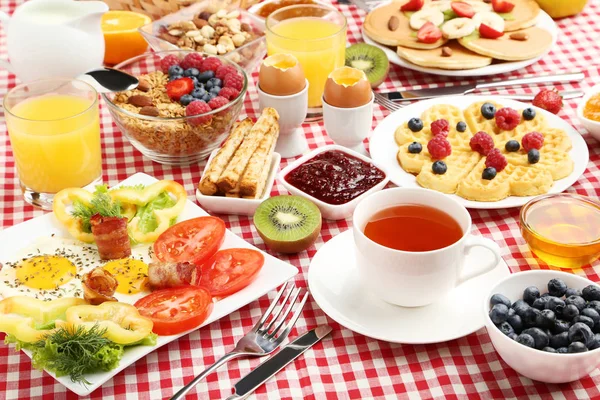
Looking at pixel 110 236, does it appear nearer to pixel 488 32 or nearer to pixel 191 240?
pixel 191 240

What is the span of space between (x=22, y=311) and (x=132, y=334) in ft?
0.92

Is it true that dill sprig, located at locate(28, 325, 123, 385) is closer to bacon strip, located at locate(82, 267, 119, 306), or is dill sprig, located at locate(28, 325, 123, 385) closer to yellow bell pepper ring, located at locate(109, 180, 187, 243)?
bacon strip, located at locate(82, 267, 119, 306)

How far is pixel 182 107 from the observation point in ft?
7.97

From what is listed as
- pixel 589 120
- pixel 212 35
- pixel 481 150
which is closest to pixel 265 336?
pixel 481 150

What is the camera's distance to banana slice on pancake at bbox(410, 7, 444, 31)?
3.03 metres

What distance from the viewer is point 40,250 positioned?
2.00 m

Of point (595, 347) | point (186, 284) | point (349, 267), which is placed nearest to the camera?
point (595, 347)

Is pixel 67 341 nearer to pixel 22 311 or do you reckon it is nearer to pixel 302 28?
pixel 22 311

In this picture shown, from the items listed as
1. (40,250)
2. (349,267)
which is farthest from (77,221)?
(349,267)

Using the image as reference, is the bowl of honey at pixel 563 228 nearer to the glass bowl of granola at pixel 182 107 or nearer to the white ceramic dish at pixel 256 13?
the glass bowl of granola at pixel 182 107

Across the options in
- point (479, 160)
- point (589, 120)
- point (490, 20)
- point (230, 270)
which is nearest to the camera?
point (230, 270)

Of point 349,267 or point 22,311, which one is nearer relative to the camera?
point 22,311

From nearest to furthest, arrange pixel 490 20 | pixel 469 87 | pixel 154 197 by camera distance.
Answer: pixel 154 197 < pixel 469 87 < pixel 490 20

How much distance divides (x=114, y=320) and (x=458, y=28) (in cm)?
190
